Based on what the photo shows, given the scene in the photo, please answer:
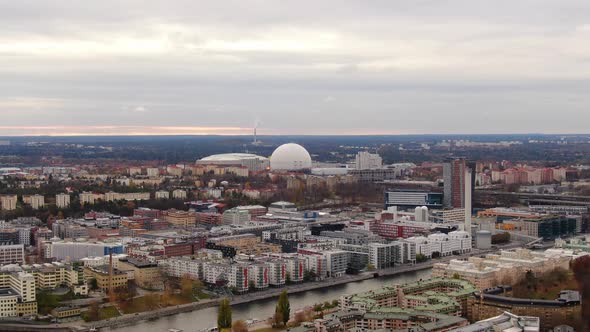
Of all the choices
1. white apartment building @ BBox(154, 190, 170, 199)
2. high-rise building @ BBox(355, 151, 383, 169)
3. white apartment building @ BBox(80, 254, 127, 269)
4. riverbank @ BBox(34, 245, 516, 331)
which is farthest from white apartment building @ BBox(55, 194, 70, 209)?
high-rise building @ BBox(355, 151, 383, 169)

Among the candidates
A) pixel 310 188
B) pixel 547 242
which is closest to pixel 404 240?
pixel 547 242

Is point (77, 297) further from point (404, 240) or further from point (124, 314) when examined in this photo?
point (404, 240)

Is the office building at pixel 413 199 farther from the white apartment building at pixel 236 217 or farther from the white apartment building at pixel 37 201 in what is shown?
the white apartment building at pixel 37 201

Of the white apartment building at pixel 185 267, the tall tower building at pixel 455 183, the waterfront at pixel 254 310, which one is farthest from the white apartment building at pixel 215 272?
the tall tower building at pixel 455 183

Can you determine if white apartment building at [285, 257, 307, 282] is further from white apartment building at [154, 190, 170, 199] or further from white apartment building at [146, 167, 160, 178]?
white apartment building at [146, 167, 160, 178]

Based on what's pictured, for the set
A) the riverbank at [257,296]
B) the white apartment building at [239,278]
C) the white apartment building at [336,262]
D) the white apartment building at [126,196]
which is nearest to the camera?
the riverbank at [257,296]

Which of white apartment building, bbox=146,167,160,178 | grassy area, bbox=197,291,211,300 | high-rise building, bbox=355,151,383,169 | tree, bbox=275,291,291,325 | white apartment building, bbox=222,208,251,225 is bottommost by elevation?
grassy area, bbox=197,291,211,300

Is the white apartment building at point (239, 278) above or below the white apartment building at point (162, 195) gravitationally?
below
